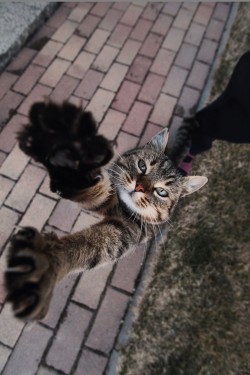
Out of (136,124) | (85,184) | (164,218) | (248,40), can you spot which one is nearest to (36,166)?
(136,124)

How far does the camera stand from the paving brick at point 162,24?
5011mm

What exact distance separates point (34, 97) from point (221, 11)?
124 inches

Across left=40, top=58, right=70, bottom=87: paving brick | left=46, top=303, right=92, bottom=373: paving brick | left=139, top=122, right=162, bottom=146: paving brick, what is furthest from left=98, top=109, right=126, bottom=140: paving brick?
left=46, top=303, right=92, bottom=373: paving brick

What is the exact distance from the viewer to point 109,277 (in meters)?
3.36

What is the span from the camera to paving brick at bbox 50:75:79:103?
4.25m

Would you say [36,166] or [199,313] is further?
[36,166]

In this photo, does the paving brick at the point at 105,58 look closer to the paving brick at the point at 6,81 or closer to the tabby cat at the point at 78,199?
the paving brick at the point at 6,81

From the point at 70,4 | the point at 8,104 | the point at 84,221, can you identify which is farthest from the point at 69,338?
the point at 70,4

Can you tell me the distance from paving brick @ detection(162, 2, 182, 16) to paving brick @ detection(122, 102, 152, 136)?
1768 millimetres

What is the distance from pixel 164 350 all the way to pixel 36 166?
Result: 2.15 meters

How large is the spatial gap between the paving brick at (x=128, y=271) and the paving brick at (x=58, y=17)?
126 inches

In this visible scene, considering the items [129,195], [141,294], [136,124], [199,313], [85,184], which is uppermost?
[85,184]

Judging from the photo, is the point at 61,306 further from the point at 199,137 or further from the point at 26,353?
the point at 199,137

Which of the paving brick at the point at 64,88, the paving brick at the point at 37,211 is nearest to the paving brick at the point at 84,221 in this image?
the paving brick at the point at 37,211
